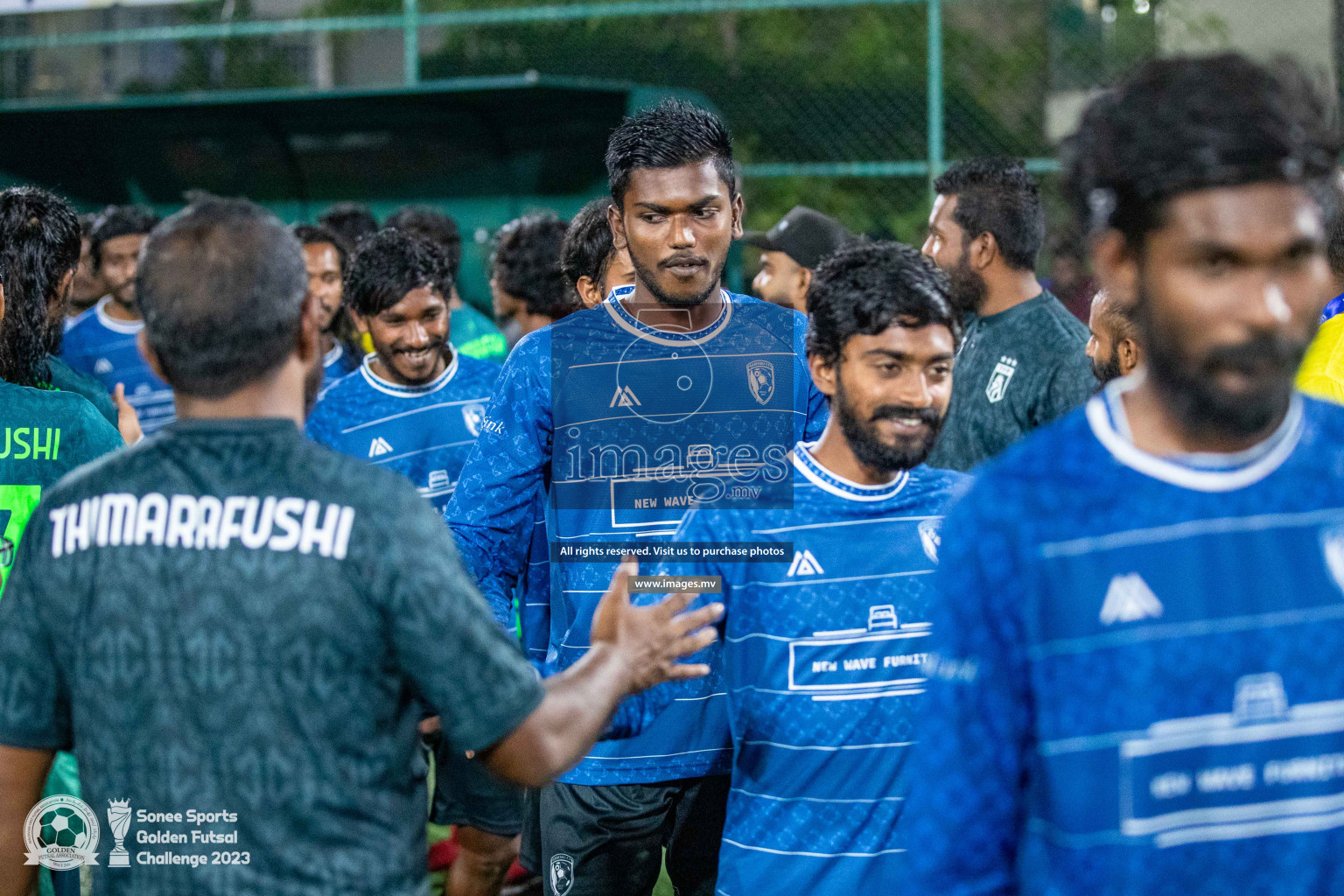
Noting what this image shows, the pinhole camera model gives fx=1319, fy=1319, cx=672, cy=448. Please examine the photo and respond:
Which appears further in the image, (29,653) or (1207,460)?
(29,653)

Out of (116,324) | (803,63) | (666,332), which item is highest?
(803,63)

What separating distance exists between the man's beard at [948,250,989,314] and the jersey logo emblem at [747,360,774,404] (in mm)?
1927

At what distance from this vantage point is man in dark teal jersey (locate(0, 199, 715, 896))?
184 centimetres

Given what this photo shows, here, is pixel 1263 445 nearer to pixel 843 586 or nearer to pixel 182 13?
pixel 843 586

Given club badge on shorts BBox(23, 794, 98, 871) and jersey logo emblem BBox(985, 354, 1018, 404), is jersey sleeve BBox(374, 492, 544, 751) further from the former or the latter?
jersey logo emblem BBox(985, 354, 1018, 404)

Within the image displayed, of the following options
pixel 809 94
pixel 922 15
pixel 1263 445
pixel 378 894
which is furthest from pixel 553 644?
pixel 922 15

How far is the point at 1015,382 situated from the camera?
15.2ft

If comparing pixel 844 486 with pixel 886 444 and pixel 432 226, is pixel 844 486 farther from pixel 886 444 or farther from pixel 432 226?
pixel 432 226

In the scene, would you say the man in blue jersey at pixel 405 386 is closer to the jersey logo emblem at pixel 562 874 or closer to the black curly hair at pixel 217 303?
the jersey logo emblem at pixel 562 874

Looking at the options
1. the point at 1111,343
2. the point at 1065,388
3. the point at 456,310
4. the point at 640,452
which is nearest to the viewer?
the point at 640,452

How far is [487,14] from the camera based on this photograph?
10617 mm

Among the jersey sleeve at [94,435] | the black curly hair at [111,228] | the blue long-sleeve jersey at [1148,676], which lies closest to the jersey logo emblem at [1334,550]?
the blue long-sleeve jersey at [1148,676]

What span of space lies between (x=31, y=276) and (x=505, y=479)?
1.44m

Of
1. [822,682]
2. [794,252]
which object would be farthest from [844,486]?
[794,252]
